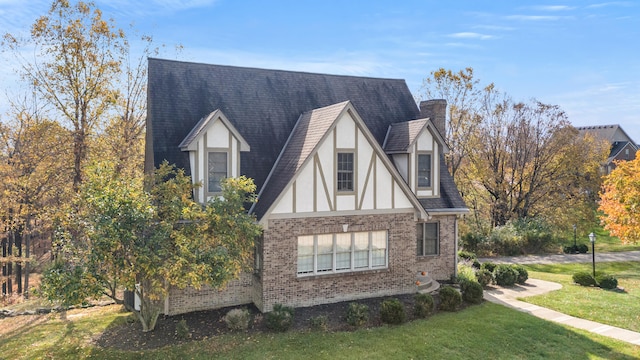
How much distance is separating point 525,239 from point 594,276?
11614 millimetres

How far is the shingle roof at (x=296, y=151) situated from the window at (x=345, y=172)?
1.27 m

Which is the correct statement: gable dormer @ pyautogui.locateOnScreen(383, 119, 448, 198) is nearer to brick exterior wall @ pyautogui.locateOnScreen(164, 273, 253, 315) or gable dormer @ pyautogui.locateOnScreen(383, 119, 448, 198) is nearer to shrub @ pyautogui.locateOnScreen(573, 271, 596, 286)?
brick exterior wall @ pyautogui.locateOnScreen(164, 273, 253, 315)

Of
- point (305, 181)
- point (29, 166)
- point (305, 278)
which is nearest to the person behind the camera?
point (305, 181)

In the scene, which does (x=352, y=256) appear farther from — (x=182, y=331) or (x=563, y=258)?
(x=563, y=258)

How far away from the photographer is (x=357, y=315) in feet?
47.6

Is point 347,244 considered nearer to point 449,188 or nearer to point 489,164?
point 449,188

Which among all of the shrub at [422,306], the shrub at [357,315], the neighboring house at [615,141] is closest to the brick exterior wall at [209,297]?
the shrub at [357,315]

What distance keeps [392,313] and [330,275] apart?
287cm

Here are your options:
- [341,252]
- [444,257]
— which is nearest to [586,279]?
[444,257]

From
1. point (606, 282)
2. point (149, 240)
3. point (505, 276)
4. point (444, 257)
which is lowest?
point (606, 282)

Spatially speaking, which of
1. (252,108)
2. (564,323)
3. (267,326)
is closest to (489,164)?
(564,323)

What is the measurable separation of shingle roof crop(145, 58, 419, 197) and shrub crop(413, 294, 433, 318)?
307 inches

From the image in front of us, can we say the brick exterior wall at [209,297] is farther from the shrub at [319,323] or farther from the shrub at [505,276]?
the shrub at [505,276]

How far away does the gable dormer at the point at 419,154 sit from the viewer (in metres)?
19.5
